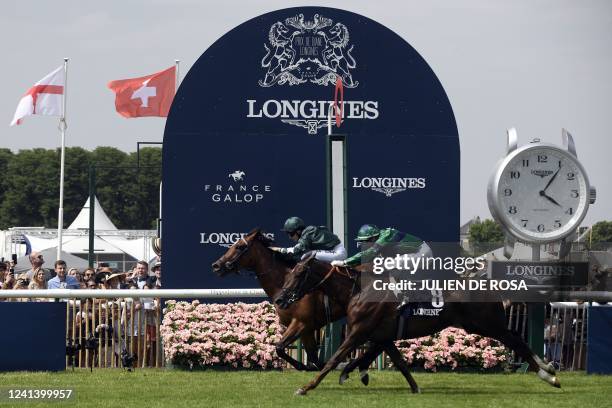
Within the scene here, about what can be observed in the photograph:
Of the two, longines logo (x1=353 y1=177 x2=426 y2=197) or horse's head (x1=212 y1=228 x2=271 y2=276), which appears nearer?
horse's head (x1=212 y1=228 x2=271 y2=276)

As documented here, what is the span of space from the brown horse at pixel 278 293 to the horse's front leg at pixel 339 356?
111 cm

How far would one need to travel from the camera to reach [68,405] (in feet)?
39.5

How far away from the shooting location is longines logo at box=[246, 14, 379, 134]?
710 inches

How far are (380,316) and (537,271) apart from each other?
182 centimetres

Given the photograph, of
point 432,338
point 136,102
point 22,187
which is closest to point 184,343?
point 432,338

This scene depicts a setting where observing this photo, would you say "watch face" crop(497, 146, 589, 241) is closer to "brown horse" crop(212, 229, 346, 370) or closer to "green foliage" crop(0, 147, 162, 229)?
"brown horse" crop(212, 229, 346, 370)

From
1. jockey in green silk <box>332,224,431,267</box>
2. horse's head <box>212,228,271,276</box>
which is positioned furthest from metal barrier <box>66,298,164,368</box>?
jockey in green silk <box>332,224,431,267</box>

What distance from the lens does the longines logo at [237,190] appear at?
17828 millimetres

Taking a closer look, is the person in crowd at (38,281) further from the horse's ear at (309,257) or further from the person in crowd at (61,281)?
the horse's ear at (309,257)

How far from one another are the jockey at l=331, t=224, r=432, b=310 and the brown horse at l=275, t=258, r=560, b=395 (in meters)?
0.18

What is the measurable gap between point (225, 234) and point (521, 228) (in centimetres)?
554

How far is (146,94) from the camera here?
3005 centimetres

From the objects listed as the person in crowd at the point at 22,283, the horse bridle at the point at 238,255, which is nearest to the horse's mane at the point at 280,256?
the horse bridle at the point at 238,255
